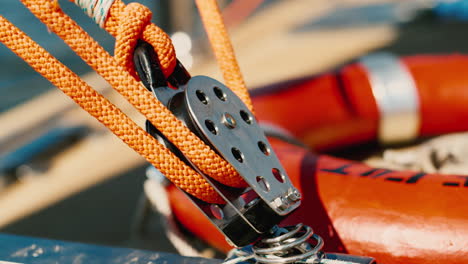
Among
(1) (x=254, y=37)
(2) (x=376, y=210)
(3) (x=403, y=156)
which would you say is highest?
(1) (x=254, y=37)

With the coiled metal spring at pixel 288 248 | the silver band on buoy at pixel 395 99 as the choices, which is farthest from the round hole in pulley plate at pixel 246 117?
the silver band on buoy at pixel 395 99

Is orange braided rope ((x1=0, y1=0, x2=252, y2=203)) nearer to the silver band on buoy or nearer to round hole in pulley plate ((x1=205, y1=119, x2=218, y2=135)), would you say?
round hole in pulley plate ((x1=205, y1=119, x2=218, y2=135))

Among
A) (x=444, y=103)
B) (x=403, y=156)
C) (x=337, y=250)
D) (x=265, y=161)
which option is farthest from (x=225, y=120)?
(x=444, y=103)

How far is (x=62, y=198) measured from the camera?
142 cm

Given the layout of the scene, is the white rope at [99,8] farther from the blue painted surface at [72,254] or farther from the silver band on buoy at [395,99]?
the silver band on buoy at [395,99]

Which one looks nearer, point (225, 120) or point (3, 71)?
point (225, 120)

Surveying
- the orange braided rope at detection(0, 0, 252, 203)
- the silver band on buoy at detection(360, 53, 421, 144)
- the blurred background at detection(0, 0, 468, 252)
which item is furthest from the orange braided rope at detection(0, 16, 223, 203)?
the silver band on buoy at detection(360, 53, 421, 144)

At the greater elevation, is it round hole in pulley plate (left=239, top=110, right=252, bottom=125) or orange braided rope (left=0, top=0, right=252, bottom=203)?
orange braided rope (left=0, top=0, right=252, bottom=203)

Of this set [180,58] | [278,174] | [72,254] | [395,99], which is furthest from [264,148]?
[180,58]

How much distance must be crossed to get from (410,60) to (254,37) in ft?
6.04

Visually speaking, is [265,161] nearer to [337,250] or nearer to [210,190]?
[210,190]

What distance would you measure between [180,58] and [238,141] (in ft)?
7.17

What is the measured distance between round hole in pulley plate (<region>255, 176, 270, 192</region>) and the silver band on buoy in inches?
31.7

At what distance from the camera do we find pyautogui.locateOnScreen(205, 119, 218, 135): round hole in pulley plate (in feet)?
2.01
